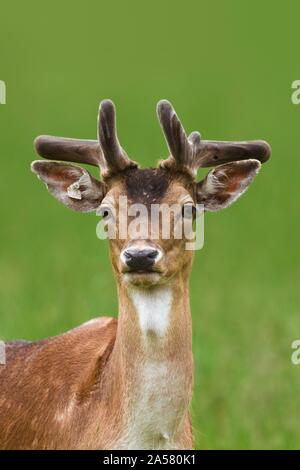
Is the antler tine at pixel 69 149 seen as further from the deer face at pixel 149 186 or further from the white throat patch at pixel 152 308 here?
the white throat patch at pixel 152 308

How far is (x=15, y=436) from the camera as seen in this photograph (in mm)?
10172

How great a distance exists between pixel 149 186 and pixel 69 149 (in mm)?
900

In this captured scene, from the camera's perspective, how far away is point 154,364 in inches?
364

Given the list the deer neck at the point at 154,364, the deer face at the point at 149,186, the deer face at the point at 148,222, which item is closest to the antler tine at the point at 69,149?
the deer face at the point at 149,186

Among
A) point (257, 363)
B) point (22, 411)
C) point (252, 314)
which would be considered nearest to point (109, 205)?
point (22, 411)

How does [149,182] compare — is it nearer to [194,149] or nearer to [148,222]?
[148,222]

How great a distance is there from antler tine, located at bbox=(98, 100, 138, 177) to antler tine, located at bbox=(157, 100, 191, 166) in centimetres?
29

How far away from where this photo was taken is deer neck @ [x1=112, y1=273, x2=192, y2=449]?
9195mm

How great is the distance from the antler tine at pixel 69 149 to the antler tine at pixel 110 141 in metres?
0.27

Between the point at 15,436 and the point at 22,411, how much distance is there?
183 mm

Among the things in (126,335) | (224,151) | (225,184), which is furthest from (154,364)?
(224,151)

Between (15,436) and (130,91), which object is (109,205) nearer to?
(15,436)

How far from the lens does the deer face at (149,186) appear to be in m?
9.10

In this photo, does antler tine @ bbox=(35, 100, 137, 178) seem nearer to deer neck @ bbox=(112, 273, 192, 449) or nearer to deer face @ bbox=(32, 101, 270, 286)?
deer face @ bbox=(32, 101, 270, 286)
